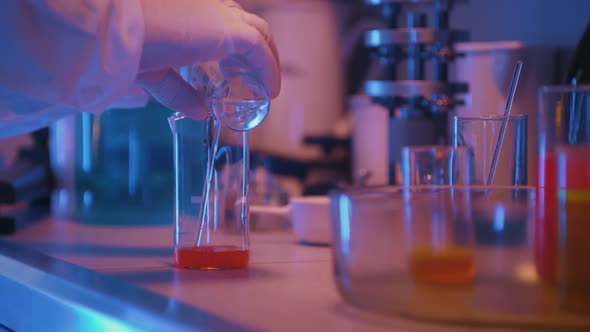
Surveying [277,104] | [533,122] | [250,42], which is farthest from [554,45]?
[277,104]

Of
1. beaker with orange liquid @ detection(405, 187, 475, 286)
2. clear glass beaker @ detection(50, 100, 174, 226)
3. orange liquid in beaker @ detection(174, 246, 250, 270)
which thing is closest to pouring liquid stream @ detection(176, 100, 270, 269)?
orange liquid in beaker @ detection(174, 246, 250, 270)

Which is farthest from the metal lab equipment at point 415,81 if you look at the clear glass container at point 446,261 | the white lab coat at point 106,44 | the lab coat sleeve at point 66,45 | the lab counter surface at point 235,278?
the clear glass container at point 446,261

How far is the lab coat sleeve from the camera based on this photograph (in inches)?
25.8

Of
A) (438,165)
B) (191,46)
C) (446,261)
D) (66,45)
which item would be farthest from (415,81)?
(446,261)

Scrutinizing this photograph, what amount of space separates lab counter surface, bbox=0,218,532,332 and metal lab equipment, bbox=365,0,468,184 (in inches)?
8.4

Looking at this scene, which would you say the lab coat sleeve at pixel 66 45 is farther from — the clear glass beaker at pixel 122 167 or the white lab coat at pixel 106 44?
the clear glass beaker at pixel 122 167

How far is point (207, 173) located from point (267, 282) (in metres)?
0.15

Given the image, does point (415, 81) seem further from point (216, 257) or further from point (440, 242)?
point (440, 242)

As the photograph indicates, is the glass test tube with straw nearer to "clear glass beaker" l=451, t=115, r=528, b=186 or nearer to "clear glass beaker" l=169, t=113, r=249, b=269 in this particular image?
"clear glass beaker" l=169, t=113, r=249, b=269

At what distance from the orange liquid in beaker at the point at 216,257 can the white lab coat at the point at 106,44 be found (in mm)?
129

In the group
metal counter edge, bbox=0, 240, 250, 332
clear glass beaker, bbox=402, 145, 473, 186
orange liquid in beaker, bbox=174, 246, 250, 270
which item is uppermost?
clear glass beaker, bbox=402, 145, 473, 186

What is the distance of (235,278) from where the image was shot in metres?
0.66

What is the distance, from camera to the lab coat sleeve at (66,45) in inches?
25.8

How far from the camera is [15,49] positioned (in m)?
0.66
